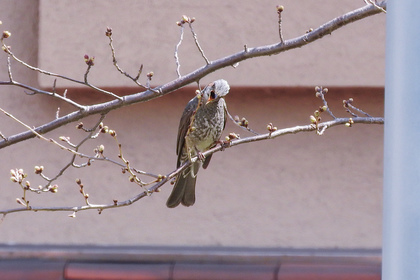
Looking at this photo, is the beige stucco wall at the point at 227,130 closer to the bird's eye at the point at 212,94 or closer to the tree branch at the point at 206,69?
the bird's eye at the point at 212,94

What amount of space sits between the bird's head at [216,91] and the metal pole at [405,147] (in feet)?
7.49

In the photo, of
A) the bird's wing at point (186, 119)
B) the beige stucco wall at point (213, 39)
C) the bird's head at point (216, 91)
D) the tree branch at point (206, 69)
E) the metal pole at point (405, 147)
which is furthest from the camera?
the beige stucco wall at point (213, 39)

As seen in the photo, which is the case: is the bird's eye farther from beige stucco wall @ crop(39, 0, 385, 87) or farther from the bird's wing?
beige stucco wall @ crop(39, 0, 385, 87)

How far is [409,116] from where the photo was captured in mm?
1347

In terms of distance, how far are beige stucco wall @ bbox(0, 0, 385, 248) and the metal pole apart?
126 inches

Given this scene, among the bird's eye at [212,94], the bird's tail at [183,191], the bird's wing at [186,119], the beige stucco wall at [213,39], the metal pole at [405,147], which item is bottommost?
the metal pole at [405,147]

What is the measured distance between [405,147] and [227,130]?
3436 mm

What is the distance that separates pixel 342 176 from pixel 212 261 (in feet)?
2.90

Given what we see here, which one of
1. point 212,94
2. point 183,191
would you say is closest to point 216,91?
point 212,94

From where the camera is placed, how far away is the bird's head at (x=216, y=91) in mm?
3664

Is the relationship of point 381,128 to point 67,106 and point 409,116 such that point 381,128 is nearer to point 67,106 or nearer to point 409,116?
point 67,106

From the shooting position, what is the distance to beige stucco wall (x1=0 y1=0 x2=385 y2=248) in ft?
15.1

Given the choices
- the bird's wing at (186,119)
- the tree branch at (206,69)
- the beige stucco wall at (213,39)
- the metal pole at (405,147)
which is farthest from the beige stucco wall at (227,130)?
the metal pole at (405,147)

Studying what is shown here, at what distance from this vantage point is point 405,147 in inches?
53.1
